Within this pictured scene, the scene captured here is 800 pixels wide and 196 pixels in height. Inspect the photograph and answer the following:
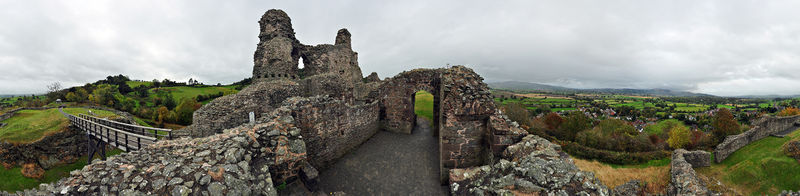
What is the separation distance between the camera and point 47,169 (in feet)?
40.5

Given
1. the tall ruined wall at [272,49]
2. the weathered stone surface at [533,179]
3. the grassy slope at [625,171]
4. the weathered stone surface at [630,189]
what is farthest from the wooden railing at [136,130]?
the grassy slope at [625,171]

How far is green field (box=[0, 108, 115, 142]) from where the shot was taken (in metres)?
12.3

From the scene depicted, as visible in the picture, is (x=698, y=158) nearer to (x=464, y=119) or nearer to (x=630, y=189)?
(x=630, y=189)

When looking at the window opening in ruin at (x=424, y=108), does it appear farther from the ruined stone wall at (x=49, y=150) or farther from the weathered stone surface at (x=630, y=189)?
the ruined stone wall at (x=49, y=150)

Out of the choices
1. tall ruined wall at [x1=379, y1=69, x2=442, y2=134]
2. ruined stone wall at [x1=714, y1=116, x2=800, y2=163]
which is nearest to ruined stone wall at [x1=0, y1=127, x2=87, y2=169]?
tall ruined wall at [x1=379, y1=69, x2=442, y2=134]

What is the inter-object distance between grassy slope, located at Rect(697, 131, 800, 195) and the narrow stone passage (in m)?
17.6

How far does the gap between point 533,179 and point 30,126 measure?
1045 inches

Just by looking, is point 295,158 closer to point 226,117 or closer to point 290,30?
point 226,117

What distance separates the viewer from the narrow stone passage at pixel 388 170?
838cm

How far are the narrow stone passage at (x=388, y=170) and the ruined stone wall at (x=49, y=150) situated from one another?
1626 centimetres

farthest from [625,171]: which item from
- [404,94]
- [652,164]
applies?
[404,94]

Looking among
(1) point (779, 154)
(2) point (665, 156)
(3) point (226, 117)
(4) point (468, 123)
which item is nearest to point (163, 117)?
(3) point (226, 117)

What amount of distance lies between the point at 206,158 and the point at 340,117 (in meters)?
6.00

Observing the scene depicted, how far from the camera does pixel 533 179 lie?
4.47 meters
